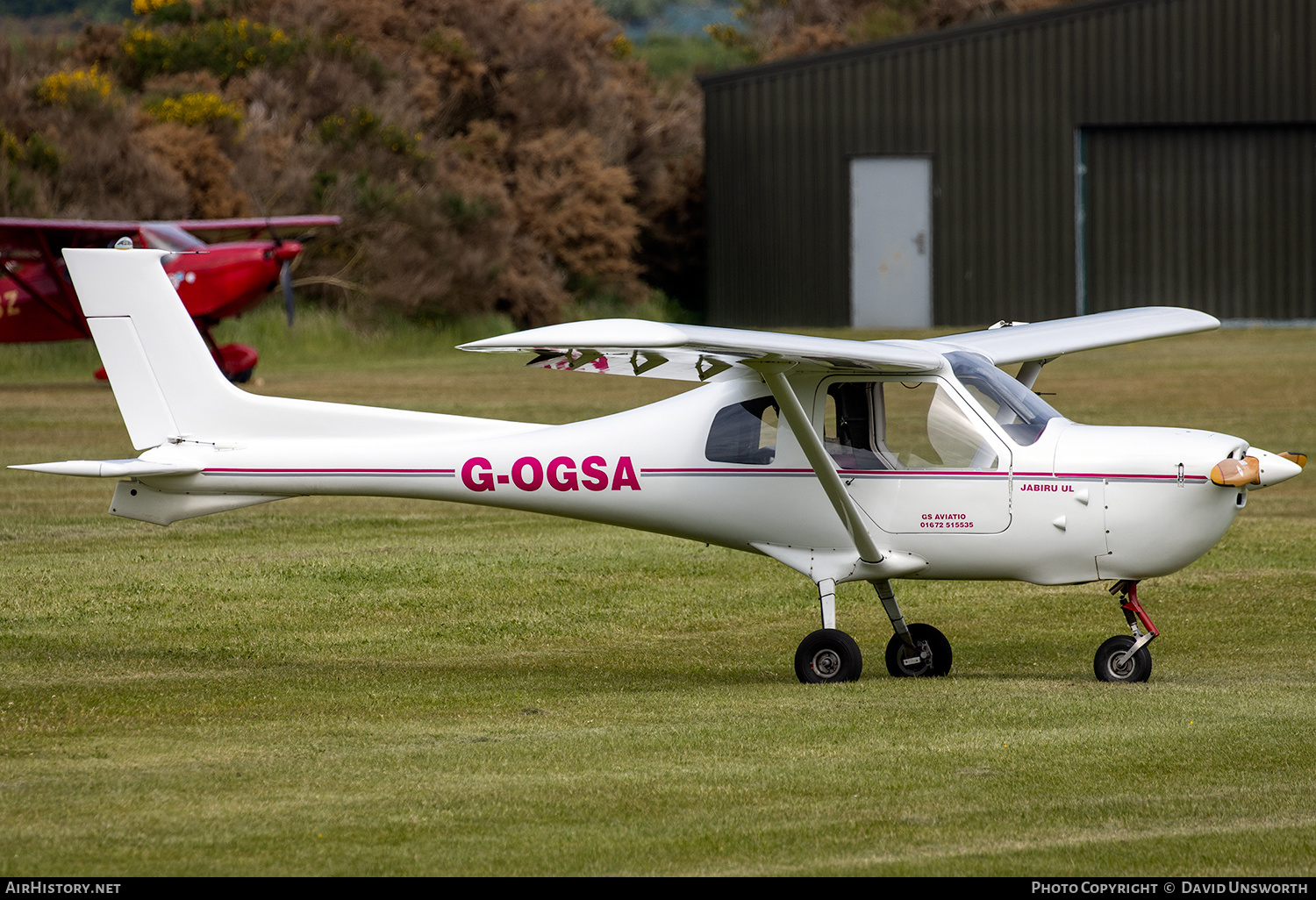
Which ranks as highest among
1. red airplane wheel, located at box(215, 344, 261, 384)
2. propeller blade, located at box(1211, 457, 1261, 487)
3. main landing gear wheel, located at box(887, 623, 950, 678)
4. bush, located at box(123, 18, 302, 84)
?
bush, located at box(123, 18, 302, 84)

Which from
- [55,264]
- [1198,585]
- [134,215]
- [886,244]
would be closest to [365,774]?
[1198,585]

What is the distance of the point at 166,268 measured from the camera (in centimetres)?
2930

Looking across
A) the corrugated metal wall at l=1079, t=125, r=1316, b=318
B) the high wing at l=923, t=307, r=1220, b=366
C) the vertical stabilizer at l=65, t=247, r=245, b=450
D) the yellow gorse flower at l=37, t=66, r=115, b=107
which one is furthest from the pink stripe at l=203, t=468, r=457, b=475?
the corrugated metal wall at l=1079, t=125, r=1316, b=318

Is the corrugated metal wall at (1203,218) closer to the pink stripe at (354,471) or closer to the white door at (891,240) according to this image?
the white door at (891,240)

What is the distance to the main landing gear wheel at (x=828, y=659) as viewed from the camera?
9.45m

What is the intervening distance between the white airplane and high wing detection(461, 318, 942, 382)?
25mm

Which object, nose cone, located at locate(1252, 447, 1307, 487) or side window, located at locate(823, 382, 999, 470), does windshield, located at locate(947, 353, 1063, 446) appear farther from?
nose cone, located at locate(1252, 447, 1307, 487)

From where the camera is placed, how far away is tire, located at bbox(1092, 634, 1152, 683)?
9.34 metres

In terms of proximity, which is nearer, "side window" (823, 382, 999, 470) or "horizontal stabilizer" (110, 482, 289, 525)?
"side window" (823, 382, 999, 470)

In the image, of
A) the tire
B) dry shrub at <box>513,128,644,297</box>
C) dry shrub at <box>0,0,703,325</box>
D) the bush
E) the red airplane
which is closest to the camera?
the tire

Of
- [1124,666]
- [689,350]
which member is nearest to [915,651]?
[1124,666]

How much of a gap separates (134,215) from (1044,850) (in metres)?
33.9

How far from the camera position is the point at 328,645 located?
1098 centimetres

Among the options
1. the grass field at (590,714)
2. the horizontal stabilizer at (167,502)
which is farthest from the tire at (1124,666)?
the horizontal stabilizer at (167,502)
